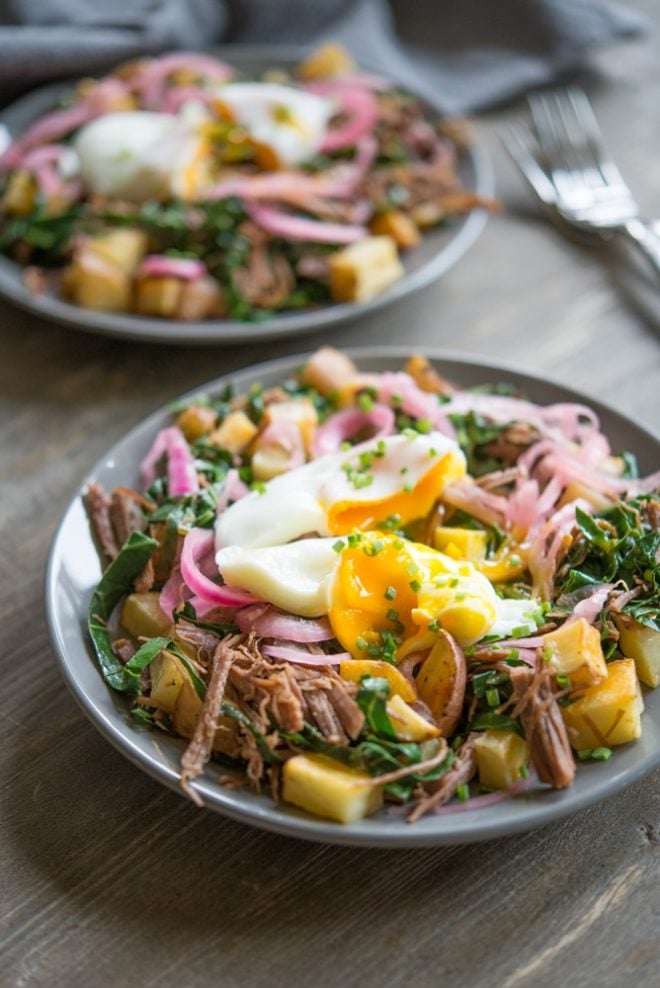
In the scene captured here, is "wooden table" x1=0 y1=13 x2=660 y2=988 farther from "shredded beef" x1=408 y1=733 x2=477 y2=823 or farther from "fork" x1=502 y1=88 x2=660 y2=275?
"fork" x1=502 y1=88 x2=660 y2=275

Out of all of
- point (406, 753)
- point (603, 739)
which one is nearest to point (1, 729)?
point (406, 753)

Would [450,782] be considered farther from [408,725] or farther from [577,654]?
[577,654]

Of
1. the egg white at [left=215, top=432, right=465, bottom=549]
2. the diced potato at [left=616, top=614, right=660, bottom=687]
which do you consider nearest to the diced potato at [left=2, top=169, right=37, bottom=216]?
the egg white at [left=215, top=432, right=465, bottom=549]

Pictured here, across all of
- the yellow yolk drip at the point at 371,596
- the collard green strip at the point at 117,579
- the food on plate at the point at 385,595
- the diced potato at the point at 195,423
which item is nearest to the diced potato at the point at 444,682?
the food on plate at the point at 385,595

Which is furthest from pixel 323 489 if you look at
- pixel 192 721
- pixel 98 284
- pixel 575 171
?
pixel 575 171

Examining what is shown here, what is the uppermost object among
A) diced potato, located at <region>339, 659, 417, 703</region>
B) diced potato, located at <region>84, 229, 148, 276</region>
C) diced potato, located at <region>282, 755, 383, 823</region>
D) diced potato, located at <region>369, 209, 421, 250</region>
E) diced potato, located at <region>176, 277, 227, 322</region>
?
diced potato, located at <region>84, 229, 148, 276</region>

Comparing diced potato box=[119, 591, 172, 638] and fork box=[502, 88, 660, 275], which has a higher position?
fork box=[502, 88, 660, 275]

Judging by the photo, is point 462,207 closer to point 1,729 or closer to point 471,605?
point 471,605
